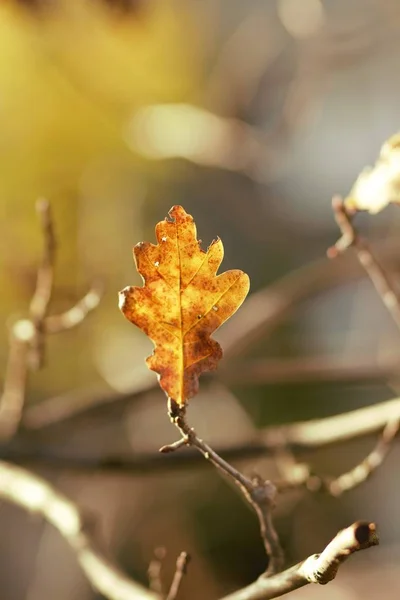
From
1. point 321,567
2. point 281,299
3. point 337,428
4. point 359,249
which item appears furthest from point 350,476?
point 281,299

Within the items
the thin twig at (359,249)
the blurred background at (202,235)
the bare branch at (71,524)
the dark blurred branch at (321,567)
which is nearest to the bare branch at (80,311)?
the blurred background at (202,235)

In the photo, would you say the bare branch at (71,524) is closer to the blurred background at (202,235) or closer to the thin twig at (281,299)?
the blurred background at (202,235)

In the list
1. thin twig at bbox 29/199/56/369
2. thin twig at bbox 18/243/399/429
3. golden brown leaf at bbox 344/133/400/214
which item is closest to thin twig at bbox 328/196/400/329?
golden brown leaf at bbox 344/133/400/214

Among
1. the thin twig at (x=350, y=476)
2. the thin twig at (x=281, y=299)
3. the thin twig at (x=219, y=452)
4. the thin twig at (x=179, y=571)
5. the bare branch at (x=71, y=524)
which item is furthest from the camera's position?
the thin twig at (x=281, y=299)

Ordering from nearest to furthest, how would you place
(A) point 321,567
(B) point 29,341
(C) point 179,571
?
1. (A) point 321,567
2. (C) point 179,571
3. (B) point 29,341

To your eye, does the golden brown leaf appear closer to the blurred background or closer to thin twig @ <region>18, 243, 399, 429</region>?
the blurred background

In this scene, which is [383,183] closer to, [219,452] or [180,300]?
[180,300]
